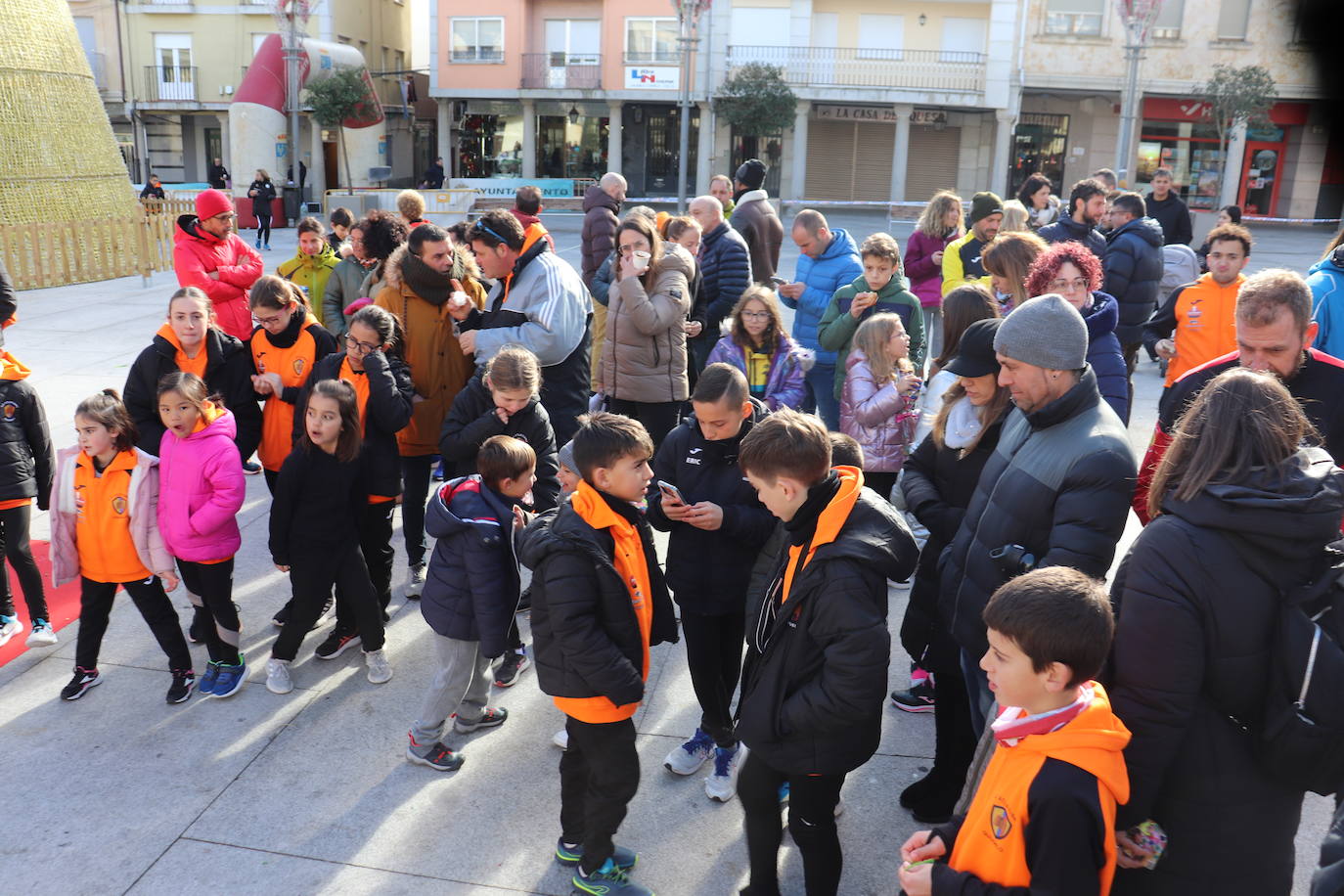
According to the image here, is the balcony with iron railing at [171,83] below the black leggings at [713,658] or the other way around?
the other way around

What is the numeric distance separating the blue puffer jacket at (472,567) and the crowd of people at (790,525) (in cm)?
1

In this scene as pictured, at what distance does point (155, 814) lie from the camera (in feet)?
11.9

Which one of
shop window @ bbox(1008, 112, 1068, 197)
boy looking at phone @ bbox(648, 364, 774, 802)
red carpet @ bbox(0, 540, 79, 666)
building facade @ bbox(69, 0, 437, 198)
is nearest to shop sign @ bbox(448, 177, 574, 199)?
building facade @ bbox(69, 0, 437, 198)

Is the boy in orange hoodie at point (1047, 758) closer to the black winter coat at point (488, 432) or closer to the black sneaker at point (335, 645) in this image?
the black winter coat at point (488, 432)

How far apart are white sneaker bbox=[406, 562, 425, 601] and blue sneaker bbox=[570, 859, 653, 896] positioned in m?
2.49

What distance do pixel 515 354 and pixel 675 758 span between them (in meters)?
1.87

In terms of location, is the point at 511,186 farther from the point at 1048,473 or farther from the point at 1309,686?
the point at 1309,686

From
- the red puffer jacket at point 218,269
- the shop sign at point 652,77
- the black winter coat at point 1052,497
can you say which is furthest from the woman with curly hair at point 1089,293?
the shop sign at point 652,77

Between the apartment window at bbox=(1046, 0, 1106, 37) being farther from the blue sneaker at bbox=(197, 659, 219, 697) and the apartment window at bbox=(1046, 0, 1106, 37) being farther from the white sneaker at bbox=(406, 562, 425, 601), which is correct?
the blue sneaker at bbox=(197, 659, 219, 697)

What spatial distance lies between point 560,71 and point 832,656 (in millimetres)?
37857

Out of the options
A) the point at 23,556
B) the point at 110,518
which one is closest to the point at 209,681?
the point at 110,518

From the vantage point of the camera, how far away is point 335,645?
480cm

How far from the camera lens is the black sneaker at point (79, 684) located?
438cm

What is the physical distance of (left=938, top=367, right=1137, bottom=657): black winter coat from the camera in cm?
272
